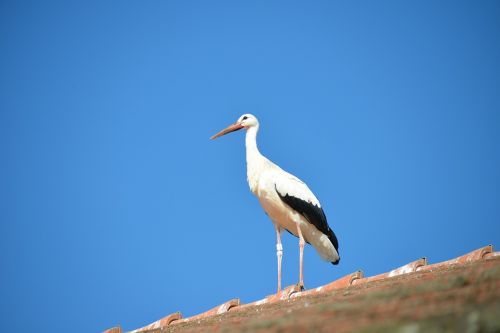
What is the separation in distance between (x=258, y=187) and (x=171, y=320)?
3.37m

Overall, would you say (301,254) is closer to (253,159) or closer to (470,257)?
(253,159)

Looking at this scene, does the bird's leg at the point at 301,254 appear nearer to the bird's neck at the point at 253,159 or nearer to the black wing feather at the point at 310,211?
the black wing feather at the point at 310,211

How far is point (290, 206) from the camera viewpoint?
40.4 ft

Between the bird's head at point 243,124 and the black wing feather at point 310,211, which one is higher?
the bird's head at point 243,124

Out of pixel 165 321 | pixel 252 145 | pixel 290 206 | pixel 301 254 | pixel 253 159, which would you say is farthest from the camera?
pixel 252 145

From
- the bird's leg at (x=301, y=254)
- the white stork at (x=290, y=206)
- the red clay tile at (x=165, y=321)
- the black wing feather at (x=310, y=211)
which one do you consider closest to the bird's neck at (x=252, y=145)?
the white stork at (x=290, y=206)

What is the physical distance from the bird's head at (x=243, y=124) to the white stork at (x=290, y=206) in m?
1.03

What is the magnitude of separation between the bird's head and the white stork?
103 cm

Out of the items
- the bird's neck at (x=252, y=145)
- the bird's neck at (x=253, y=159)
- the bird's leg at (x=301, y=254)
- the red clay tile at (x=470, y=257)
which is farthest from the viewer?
the bird's neck at (x=252, y=145)

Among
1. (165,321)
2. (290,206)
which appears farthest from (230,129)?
(165,321)

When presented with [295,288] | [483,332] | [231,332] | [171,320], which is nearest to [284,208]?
[295,288]

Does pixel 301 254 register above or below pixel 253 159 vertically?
below

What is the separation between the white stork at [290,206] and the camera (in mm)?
12273

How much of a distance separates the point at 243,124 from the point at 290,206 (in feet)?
8.56
